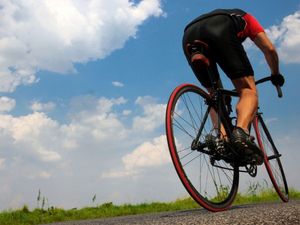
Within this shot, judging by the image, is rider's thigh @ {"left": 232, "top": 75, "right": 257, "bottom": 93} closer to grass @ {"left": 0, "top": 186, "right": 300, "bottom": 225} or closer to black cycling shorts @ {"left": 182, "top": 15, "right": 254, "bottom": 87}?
black cycling shorts @ {"left": 182, "top": 15, "right": 254, "bottom": 87}

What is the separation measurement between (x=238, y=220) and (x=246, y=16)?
212 cm

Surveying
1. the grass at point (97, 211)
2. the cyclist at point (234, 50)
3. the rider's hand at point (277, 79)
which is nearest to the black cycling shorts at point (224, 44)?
the cyclist at point (234, 50)

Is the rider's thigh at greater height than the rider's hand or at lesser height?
lesser

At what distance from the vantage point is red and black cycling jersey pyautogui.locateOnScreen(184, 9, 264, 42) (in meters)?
3.86

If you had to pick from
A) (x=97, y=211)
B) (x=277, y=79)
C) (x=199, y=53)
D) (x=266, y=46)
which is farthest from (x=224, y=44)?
(x=97, y=211)

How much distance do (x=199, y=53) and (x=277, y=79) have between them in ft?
3.72

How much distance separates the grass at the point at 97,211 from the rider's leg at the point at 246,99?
3.71m

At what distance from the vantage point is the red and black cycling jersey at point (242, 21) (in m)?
3.86

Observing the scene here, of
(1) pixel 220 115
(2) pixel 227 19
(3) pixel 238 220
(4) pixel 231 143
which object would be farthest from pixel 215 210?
(2) pixel 227 19

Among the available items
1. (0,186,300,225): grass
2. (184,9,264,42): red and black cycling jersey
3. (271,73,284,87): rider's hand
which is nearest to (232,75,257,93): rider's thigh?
(184,9,264,42): red and black cycling jersey

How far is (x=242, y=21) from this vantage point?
3895 millimetres

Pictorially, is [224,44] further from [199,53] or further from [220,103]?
[220,103]

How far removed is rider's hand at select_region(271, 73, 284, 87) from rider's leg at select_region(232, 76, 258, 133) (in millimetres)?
653

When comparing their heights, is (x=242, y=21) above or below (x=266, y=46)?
above
